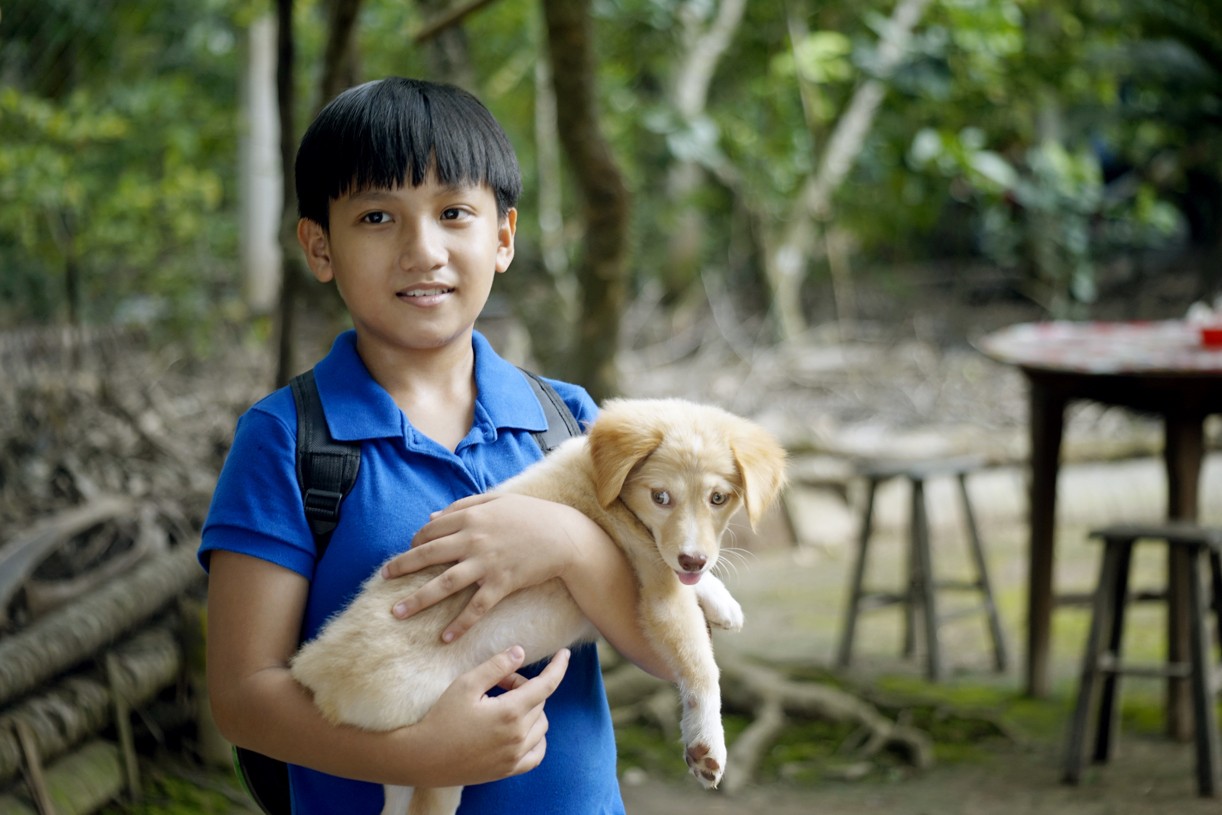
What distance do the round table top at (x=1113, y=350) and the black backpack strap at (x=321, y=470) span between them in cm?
367

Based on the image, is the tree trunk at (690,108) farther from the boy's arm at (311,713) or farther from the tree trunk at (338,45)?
the boy's arm at (311,713)

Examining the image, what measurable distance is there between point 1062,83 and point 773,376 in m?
3.60

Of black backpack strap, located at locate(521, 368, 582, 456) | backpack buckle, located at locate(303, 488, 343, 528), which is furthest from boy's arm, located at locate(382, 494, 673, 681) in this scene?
black backpack strap, located at locate(521, 368, 582, 456)

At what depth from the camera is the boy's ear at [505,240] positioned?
1771 millimetres

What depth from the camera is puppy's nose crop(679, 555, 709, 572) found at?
5.32 ft

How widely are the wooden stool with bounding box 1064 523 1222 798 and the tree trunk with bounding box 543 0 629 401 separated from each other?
2.01 m

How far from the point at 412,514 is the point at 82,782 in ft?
7.49

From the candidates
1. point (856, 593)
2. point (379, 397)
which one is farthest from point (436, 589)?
point (856, 593)

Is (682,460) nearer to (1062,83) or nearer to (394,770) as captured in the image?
(394,770)

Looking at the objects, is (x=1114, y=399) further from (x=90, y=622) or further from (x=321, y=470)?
(x=321, y=470)

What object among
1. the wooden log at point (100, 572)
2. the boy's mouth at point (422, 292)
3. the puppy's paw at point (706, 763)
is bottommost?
the wooden log at point (100, 572)

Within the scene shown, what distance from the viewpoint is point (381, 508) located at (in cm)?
161

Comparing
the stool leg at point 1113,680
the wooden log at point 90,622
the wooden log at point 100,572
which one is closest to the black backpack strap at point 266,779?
the wooden log at point 90,622

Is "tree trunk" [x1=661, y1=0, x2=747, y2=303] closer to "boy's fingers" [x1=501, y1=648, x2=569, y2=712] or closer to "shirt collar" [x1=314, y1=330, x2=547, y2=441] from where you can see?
"shirt collar" [x1=314, y1=330, x2=547, y2=441]
